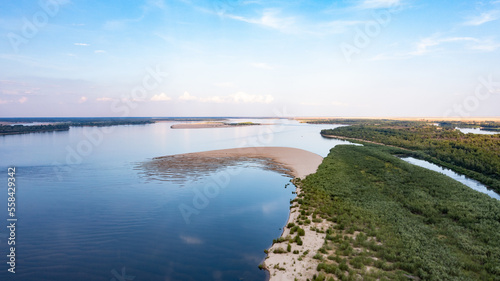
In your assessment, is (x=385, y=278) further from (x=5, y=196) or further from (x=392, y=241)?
(x=5, y=196)

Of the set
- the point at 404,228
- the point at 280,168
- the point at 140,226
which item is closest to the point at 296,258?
the point at 404,228

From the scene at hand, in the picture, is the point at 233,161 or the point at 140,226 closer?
the point at 140,226

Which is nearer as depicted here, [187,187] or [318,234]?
[318,234]

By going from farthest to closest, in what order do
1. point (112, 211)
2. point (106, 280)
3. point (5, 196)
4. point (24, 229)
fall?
point (5, 196)
point (112, 211)
point (24, 229)
point (106, 280)

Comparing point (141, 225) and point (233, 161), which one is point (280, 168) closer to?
point (233, 161)

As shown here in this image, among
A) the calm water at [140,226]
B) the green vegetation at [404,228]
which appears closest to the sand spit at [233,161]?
the calm water at [140,226]

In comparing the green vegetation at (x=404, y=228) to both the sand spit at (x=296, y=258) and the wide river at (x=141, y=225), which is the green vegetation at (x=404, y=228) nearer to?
the sand spit at (x=296, y=258)

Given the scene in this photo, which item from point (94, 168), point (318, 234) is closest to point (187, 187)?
point (318, 234)

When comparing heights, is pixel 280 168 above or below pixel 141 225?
above
